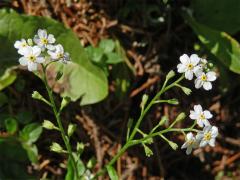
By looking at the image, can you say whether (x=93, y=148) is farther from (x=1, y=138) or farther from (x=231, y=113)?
(x=231, y=113)

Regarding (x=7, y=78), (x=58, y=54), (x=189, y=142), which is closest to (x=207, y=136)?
(x=189, y=142)

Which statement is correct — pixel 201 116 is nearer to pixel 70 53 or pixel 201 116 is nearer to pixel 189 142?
pixel 189 142

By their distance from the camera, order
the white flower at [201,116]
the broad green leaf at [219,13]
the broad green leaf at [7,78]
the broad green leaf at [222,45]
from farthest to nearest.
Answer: the broad green leaf at [219,13], the broad green leaf at [222,45], the broad green leaf at [7,78], the white flower at [201,116]

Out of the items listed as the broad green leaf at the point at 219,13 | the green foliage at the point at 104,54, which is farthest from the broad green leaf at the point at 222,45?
the green foliage at the point at 104,54

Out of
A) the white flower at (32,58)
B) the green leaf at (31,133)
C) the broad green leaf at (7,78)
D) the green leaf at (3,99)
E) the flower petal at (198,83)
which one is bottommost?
the green leaf at (31,133)

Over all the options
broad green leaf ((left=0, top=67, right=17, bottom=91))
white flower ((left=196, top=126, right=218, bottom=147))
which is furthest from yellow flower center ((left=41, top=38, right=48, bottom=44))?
white flower ((left=196, top=126, right=218, bottom=147))

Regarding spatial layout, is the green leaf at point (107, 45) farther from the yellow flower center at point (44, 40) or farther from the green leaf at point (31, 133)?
the yellow flower center at point (44, 40)
